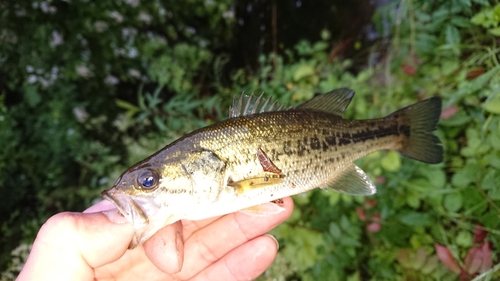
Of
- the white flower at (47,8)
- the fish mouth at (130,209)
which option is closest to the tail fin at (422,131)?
the fish mouth at (130,209)

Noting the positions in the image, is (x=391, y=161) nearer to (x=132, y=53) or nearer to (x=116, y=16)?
(x=132, y=53)

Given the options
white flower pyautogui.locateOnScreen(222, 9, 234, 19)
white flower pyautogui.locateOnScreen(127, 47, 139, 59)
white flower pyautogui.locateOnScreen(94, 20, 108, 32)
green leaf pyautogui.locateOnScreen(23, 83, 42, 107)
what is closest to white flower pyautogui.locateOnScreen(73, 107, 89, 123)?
green leaf pyautogui.locateOnScreen(23, 83, 42, 107)

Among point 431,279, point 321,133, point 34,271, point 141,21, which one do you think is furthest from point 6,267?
point 431,279

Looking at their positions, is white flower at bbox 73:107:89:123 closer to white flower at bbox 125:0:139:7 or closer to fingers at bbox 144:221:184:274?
white flower at bbox 125:0:139:7

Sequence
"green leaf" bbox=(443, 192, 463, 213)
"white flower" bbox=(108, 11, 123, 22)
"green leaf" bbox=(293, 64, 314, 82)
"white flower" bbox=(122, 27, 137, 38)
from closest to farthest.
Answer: "green leaf" bbox=(443, 192, 463, 213) < "green leaf" bbox=(293, 64, 314, 82) < "white flower" bbox=(108, 11, 123, 22) < "white flower" bbox=(122, 27, 137, 38)

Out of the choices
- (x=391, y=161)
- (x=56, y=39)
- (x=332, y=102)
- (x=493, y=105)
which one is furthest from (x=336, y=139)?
(x=56, y=39)

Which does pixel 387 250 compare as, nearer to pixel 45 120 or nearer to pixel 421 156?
pixel 421 156
